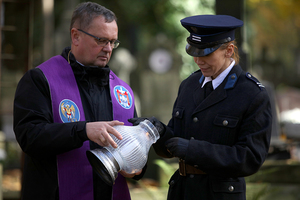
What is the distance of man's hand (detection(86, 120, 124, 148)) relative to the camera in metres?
2.20

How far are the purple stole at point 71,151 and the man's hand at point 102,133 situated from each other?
1.12ft

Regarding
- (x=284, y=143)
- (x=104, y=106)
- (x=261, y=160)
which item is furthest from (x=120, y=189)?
(x=284, y=143)

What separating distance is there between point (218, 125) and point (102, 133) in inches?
28.2

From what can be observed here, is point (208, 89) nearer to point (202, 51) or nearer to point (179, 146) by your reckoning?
point (202, 51)

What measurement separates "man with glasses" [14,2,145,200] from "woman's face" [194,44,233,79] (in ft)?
2.10

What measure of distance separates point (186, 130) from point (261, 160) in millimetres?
516

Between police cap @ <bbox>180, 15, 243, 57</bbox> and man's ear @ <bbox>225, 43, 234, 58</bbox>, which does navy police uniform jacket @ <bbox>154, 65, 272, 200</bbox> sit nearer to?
man's ear @ <bbox>225, 43, 234, 58</bbox>

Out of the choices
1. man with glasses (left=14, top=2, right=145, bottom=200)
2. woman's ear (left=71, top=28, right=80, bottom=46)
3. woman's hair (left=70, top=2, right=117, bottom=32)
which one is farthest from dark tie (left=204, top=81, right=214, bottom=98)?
woman's ear (left=71, top=28, right=80, bottom=46)

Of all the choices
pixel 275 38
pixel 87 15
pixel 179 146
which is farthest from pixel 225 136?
pixel 275 38

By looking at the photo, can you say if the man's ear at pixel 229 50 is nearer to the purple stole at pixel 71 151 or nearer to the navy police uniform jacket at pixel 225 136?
the navy police uniform jacket at pixel 225 136

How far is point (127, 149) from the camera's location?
222cm

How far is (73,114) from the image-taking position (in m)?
2.62

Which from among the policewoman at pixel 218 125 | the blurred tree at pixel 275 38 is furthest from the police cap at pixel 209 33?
the blurred tree at pixel 275 38

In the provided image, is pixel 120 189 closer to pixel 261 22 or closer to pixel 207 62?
pixel 207 62
